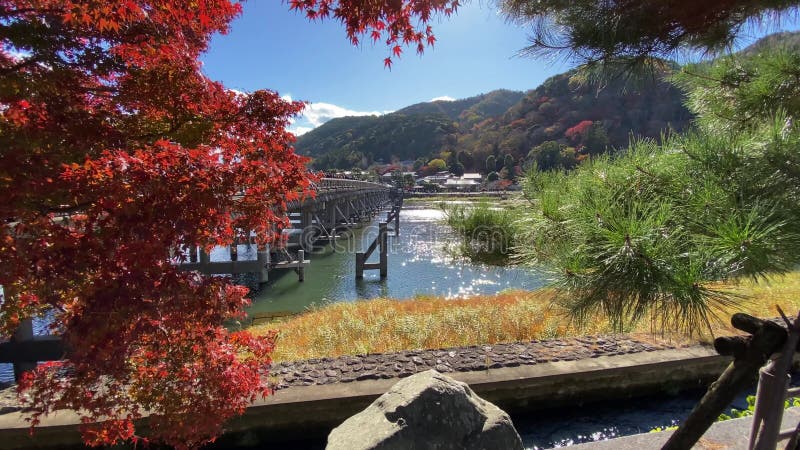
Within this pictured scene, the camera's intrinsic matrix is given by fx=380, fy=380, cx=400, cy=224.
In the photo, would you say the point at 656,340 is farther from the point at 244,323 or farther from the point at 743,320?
the point at 244,323

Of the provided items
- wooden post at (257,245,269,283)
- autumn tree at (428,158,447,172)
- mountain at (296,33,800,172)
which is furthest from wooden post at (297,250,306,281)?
autumn tree at (428,158,447,172)

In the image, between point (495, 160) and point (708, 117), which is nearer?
point (708, 117)

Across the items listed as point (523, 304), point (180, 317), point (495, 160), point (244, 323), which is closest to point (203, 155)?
point (180, 317)

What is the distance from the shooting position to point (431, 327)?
6957mm

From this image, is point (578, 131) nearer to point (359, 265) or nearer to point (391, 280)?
point (391, 280)

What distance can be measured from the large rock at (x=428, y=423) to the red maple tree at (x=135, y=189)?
94 cm

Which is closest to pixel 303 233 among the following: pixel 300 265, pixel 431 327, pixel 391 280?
pixel 300 265

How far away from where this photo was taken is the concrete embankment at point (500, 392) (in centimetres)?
383

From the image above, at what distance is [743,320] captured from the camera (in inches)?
47.6

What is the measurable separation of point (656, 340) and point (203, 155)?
6533 mm

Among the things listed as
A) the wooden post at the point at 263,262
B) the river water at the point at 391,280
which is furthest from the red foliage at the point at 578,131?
the wooden post at the point at 263,262

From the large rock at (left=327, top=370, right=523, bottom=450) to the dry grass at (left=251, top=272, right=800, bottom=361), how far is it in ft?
9.33

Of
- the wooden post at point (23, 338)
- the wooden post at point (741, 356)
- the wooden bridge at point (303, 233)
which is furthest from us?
the wooden bridge at point (303, 233)

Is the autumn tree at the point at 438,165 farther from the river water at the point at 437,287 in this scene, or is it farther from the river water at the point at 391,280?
the river water at the point at 391,280
